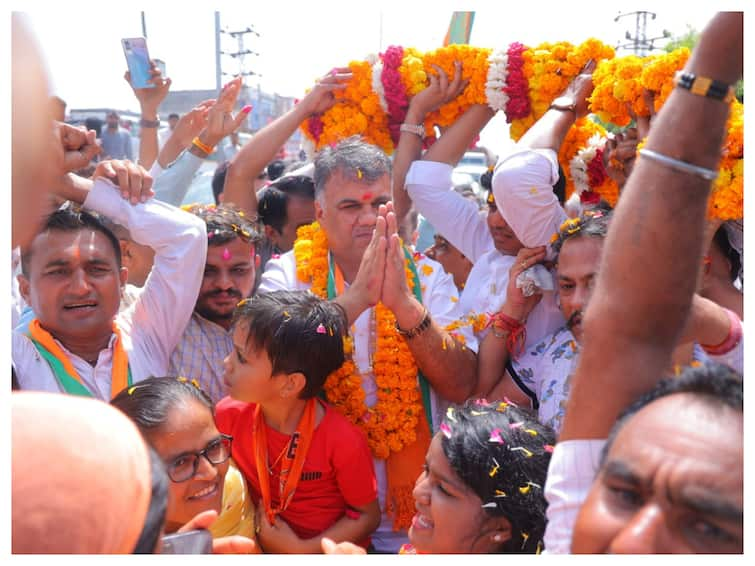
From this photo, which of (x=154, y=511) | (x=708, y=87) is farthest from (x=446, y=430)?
(x=708, y=87)

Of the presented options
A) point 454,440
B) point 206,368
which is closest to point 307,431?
point 206,368

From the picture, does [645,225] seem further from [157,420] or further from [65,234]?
[65,234]

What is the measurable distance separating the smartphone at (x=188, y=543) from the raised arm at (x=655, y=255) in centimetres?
82

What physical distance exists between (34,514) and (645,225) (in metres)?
1.20

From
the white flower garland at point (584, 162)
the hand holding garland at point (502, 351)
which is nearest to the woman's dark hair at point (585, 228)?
the hand holding garland at point (502, 351)

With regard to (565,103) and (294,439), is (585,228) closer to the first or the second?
(565,103)

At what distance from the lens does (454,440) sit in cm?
221

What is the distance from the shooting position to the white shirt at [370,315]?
3.12m

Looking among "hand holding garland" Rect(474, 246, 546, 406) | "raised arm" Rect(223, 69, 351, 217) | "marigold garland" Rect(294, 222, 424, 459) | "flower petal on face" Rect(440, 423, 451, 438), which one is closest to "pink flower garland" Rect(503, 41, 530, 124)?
"raised arm" Rect(223, 69, 351, 217)

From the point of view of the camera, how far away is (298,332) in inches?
112

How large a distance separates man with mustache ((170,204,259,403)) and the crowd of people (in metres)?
0.01

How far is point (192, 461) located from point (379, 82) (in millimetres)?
2419

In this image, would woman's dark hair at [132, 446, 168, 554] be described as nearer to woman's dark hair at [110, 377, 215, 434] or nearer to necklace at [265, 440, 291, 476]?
woman's dark hair at [110, 377, 215, 434]

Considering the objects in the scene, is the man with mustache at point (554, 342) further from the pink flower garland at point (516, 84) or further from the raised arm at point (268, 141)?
the raised arm at point (268, 141)
